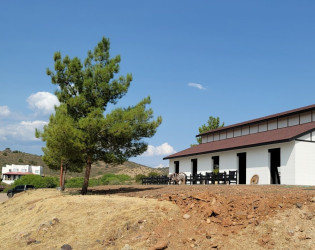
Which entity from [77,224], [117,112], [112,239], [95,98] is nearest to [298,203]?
[112,239]

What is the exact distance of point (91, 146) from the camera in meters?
21.9

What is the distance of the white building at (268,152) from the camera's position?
82.5ft

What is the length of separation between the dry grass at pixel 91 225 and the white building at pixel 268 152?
1435 centimetres

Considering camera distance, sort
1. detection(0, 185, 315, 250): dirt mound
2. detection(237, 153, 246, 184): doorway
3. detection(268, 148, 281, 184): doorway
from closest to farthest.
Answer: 1. detection(0, 185, 315, 250): dirt mound
2. detection(268, 148, 281, 184): doorway
3. detection(237, 153, 246, 184): doorway

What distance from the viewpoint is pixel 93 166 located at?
10456cm

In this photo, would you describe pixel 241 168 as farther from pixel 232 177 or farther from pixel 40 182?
pixel 40 182

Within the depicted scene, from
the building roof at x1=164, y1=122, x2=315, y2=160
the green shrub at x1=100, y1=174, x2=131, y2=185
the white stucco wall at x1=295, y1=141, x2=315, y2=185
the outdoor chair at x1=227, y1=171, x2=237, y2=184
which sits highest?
the building roof at x1=164, y1=122, x2=315, y2=160

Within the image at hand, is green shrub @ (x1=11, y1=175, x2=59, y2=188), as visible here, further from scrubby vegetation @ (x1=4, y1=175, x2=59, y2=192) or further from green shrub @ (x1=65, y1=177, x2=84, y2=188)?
green shrub @ (x1=65, y1=177, x2=84, y2=188)

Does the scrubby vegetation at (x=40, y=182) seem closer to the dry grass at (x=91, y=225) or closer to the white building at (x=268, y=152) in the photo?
the white building at (x=268, y=152)

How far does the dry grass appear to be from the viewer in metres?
11.8

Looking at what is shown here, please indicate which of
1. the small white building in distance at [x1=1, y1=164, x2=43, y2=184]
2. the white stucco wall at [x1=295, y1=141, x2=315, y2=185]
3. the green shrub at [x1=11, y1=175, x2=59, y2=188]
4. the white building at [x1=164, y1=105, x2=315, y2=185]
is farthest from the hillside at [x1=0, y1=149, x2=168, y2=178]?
the white stucco wall at [x1=295, y1=141, x2=315, y2=185]

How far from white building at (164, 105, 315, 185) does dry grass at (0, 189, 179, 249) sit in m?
14.4

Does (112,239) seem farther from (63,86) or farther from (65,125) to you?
(63,86)

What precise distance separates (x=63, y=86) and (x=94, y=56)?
2.85 m
